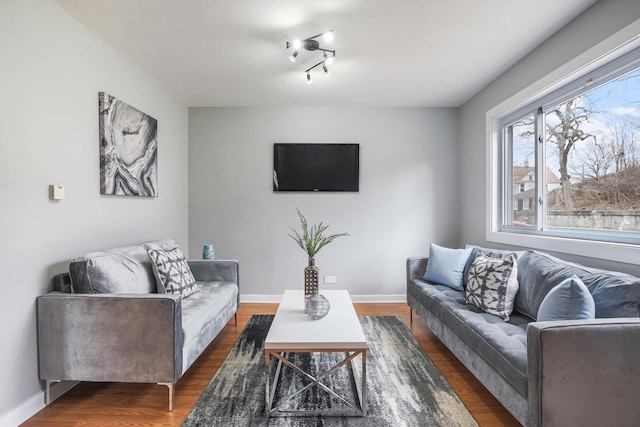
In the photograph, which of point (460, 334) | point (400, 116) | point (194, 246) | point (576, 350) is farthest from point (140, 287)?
point (400, 116)

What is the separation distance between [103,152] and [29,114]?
60 centimetres

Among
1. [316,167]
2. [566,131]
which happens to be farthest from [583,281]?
[316,167]

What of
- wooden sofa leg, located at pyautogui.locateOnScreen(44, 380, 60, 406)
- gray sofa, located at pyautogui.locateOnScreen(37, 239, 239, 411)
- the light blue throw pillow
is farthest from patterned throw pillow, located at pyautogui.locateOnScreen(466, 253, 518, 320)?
wooden sofa leg, located at pyautogui.locateOnScreen(44, 380, 60, 406)

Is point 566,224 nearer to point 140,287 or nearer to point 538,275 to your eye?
point 538,275

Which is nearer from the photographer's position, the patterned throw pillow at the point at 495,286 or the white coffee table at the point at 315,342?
the white coffee table at the point at 315,342

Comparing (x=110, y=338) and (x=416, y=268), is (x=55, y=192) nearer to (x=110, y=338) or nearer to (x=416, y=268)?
(x=110, y=338)

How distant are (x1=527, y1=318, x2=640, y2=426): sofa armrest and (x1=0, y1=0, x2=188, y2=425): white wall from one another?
2665 millimetres

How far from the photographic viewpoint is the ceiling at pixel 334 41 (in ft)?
6.82

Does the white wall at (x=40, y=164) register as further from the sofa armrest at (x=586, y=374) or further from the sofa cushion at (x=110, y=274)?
the sofa armrest at (x=586, y=374)

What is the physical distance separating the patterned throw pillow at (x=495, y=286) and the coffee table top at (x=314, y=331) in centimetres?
98

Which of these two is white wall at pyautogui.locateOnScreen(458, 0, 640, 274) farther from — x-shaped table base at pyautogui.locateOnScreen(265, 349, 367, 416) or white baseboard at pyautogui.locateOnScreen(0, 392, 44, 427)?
white baseboard at pyautogui.locateOnScreen(0, 392, 44, 427)

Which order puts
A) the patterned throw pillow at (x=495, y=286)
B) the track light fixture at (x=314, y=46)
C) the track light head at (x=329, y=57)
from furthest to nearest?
the track light head at (x=329, y=57)
the track light fixture at (x=314, y=46)
the patterned throw pillow at (x=495, y=286)

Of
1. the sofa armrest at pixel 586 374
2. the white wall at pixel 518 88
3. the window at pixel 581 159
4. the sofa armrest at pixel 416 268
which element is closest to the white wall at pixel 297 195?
the white wall at pixel 518 88

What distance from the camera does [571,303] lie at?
163cm
